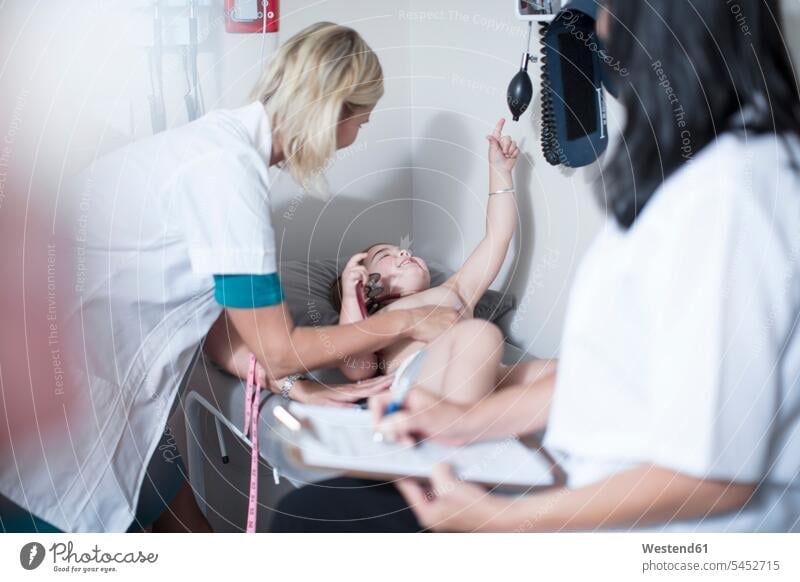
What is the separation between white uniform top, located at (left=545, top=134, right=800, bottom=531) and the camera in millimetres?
876

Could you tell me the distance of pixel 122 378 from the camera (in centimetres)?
93

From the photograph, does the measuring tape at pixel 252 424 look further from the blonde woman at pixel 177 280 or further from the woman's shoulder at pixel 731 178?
the woman's shoulder at pixel 731 178

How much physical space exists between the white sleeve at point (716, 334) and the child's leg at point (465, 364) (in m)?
0.17

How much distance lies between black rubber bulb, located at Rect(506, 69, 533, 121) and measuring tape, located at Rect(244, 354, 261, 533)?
0.39 metres

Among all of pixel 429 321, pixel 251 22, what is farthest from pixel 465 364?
pixel 251 22

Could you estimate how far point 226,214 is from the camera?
0.87 m

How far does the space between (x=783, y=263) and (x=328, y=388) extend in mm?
501

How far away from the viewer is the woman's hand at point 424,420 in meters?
0.95

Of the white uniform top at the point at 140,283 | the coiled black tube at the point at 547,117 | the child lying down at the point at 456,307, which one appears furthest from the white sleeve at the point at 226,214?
the coiled black tube at the point at 547,117

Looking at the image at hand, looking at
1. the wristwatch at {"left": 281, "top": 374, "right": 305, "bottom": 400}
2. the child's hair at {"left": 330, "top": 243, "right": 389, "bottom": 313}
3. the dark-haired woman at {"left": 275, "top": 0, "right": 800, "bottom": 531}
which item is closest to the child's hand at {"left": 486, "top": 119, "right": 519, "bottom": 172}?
the dark-haired woman at {"left": 275, "top": 0, "right": 800, "bottom": 531}

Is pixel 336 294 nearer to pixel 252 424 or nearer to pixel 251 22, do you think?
pixel 252 424
